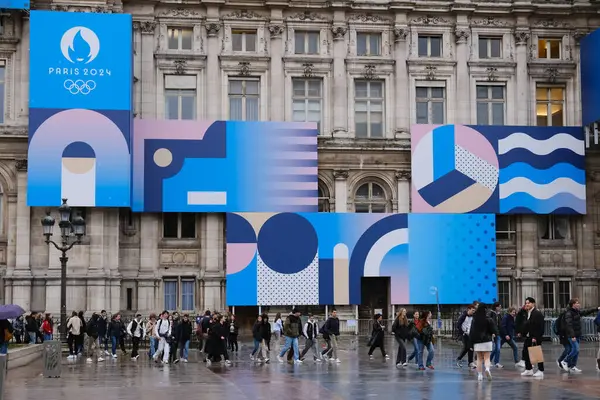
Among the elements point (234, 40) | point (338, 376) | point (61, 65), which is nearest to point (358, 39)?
point (234, 40)

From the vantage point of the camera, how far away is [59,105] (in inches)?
1877

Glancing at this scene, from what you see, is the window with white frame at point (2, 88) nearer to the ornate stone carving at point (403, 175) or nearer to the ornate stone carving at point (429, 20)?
the ornate stone carving at point (403, 175)

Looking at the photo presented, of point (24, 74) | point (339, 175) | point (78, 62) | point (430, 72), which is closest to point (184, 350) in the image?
point (78, 62)

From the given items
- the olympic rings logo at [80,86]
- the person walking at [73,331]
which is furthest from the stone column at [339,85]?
the person walking at [73,331]

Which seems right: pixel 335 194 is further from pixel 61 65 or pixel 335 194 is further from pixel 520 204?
pixel 61 65

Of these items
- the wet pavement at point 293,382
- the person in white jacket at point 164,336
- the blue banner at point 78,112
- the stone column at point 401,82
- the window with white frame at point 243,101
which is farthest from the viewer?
the stone column at point 401,82

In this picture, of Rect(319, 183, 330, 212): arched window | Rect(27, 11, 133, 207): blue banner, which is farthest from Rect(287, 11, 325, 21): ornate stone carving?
Rect(27, 11, 133, 207): blue banner

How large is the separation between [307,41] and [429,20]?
643 cm

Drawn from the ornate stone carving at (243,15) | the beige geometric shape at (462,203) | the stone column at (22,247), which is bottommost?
the stone column at (22,247)

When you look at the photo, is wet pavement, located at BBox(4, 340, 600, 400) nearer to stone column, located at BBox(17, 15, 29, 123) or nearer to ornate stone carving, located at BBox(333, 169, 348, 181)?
ornate stone carving, located at BBox(333, 169, 348, 181)

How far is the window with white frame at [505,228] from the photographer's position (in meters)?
53.3

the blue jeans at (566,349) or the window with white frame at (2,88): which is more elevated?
the window with white frame at (2,88)

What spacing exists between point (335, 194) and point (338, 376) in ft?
82.1

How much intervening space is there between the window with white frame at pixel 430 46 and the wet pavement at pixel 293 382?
77.3 ft
